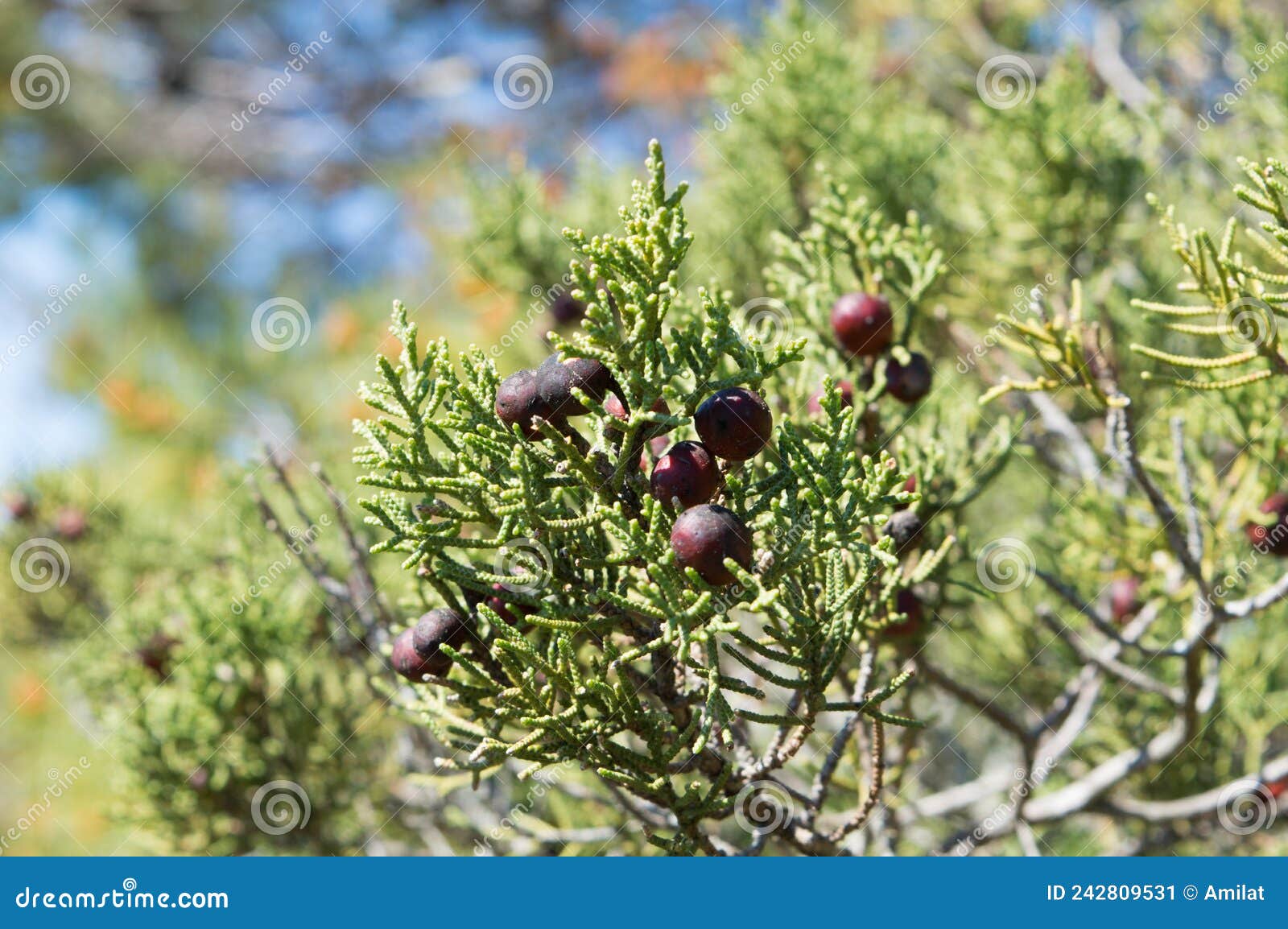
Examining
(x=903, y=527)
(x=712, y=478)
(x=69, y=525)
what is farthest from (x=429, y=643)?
(x=69, y=525)

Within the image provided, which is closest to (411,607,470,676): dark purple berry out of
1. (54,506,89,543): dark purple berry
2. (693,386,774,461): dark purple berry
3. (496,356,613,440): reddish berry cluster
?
(496,356,613,440): reddish berry cluster

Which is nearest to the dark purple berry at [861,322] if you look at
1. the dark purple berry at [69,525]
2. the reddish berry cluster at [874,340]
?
the reddish berry cluster at [874,340]

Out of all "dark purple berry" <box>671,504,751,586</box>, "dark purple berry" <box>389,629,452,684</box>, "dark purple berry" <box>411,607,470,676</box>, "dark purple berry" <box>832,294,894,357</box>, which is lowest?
"dark purple berry" <box>389,629,452,684</box>

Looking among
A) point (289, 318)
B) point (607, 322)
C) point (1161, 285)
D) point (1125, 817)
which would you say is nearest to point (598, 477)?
point (607, 322)

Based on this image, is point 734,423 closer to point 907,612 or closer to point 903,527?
point 903,527

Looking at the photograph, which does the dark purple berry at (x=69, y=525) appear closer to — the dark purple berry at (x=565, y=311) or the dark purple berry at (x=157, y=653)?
the dark purple berry at (x=157, y=653)

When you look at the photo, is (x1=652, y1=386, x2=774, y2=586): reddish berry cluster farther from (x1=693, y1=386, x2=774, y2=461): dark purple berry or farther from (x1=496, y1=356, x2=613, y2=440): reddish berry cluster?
(x1=496, y1=356, x2=613, y2=440): reddish berry cluster

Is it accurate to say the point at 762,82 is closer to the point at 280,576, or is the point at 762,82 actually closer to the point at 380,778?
the point at 280,576
